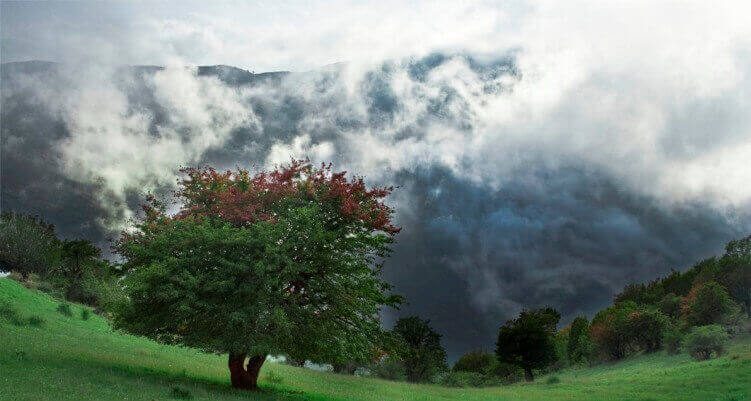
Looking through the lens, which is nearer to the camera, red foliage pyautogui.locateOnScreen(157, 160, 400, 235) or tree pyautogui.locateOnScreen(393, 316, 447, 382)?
red foliage pyautogui.locateOnScreen(157, 160, 400, 235)

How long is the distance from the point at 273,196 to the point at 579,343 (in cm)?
12517

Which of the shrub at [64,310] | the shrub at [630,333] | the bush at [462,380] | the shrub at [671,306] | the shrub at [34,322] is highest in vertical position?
the shrub at [671,306]

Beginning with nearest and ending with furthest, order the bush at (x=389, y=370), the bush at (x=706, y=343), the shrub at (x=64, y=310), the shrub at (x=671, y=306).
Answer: the shrub at (x=64, y=310)
the bush at (x=706, y=343)
the bush at (x=389, y=370)
the shrub at (x=671, y=306)

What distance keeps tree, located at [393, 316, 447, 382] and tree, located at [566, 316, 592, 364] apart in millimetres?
42082

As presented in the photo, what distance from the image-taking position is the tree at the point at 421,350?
9208 centimetres

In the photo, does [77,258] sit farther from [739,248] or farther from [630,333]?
[739,248]

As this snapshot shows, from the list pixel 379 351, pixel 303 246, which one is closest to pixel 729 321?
pixel 379 351

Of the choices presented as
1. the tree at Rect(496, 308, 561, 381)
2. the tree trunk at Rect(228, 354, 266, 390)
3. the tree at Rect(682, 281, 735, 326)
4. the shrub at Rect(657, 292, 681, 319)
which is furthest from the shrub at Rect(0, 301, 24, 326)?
the shrub at Rect(657, 292, 681, 319)

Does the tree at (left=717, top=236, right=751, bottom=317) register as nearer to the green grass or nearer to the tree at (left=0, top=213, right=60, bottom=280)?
the green grass

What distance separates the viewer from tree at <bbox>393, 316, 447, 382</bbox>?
302 ft

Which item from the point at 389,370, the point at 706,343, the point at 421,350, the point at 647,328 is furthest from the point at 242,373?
the point at 647,328

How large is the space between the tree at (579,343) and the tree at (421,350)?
138ft

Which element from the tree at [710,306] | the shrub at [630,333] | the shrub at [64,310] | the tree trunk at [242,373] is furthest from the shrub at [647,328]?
the shrub at [64,310]

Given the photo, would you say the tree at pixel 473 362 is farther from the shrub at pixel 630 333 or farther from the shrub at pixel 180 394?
the shrub at pixel 180 394
